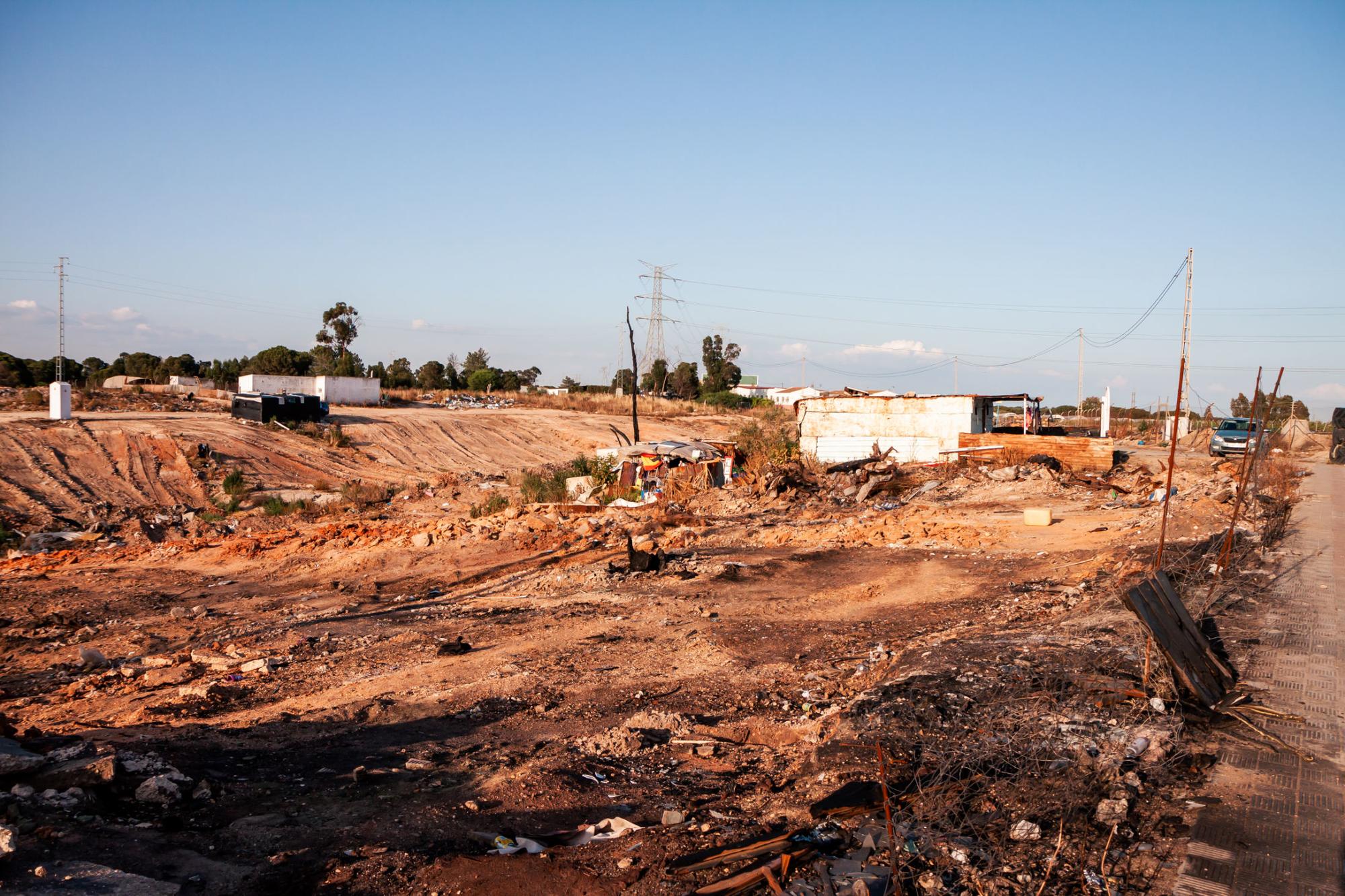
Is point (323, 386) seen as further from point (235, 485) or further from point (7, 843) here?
point (7, 843)

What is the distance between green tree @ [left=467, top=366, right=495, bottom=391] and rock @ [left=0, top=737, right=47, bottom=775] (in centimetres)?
6617

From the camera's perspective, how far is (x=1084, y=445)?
22.7 metres

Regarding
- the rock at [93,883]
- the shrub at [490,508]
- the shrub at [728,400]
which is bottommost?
the shrub at [490,508]

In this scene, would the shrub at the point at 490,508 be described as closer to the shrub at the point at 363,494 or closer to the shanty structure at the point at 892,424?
the shrub at the point at 363,494

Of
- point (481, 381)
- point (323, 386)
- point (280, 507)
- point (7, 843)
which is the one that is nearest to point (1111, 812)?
point (7, 843)

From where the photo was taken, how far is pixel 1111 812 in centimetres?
418

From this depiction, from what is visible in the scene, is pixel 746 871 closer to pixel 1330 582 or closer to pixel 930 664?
pixel 930 664

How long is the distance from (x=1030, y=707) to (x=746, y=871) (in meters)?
2.68

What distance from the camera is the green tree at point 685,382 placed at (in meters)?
74.2

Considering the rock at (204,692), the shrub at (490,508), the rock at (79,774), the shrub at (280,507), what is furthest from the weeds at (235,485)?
the rock at (79,774)

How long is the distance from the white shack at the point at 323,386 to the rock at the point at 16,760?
4169 centimetres

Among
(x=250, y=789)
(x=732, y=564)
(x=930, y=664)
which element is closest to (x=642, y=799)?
(x=250, y=789)

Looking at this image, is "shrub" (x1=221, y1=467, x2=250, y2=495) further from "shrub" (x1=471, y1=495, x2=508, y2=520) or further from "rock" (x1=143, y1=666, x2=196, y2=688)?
"rock" (x1=143, y1=666, x2=196, y2=688)

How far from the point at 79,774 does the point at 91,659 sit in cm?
629
